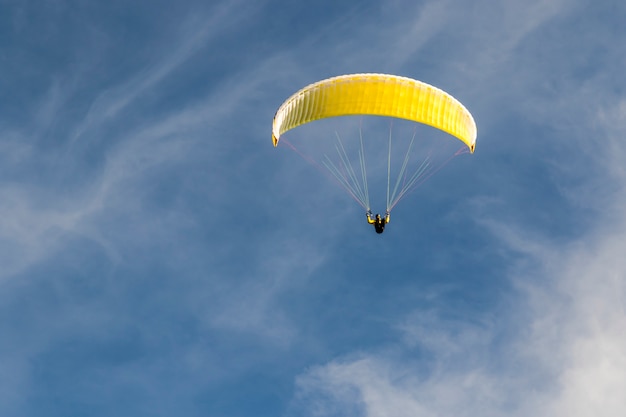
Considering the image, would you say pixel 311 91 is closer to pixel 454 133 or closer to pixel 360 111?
pixel 360 111

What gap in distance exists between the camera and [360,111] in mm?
53406

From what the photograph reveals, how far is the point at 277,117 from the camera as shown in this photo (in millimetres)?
53125

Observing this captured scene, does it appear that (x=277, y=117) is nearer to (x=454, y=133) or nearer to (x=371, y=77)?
(x=371, y=77)

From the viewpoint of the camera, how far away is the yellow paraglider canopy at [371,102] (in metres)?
52.7

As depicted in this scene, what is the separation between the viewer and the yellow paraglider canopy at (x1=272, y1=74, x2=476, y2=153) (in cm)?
5272

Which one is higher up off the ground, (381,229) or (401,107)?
(401,107)

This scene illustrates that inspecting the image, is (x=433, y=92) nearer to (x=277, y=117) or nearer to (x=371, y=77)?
(x=371, y=77)

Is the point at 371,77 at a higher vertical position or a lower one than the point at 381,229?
higher

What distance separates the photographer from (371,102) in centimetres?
5316

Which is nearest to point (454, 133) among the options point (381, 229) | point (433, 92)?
point (433, 92)

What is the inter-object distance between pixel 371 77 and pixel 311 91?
3.31 metres

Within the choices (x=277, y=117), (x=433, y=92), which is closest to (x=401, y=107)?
(x=433, y=92)

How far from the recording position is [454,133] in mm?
54000

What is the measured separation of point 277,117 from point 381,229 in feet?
29.0
